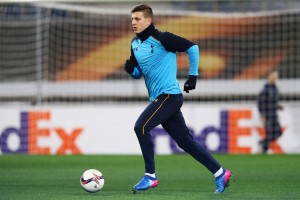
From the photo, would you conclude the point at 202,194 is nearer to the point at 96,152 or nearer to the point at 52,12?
the point at 96,152

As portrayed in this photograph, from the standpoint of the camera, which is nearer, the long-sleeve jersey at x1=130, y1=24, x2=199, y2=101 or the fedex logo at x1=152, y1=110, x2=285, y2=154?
the long-sleeve jersey at x1=130, y1=24, x2=199, y2=101

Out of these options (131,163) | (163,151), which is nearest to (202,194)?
(131,163)

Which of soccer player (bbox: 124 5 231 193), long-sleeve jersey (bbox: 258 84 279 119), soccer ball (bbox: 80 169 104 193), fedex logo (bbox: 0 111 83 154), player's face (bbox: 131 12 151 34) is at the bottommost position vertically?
fedex logo (bbox: 0 111 83 154)

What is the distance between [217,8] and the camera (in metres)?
22.0

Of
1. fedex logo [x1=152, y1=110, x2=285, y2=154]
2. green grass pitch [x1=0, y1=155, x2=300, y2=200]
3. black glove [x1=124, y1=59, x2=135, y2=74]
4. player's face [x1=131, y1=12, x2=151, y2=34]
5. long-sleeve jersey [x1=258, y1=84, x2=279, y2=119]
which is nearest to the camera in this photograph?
green grass pitch [x1=0, y1=155, x2=300, y2=200]

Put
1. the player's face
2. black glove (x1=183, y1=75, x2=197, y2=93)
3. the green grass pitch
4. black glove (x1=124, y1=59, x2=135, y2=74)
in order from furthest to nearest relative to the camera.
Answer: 1. black glove (x1=124, y1=59, x2=135, y2=74)
2. the player's face
3. the green grass pitch
4. black glove (x1=183, y1=75, x2=197, y2=93)

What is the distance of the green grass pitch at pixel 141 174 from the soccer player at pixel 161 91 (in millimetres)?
340

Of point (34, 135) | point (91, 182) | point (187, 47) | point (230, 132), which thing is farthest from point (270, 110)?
point (91, 182)

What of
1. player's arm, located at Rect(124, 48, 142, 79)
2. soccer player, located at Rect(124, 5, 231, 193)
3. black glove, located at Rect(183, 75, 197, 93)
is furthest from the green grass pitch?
player's arm, located at Rect(124, 48, 142, 79)

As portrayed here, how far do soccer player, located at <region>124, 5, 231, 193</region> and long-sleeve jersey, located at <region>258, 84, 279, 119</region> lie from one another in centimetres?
916

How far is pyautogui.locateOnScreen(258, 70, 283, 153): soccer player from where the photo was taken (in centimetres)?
1859

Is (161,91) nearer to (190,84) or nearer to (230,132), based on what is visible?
(190,84)

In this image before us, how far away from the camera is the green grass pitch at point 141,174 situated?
9.49m

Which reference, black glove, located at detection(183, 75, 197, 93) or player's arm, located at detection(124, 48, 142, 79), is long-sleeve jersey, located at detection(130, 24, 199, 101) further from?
black glove, located at detection(183, 75, 197, 93)
